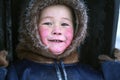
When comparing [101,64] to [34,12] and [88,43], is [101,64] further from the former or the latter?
[34,12]

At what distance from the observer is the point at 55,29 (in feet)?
9.17

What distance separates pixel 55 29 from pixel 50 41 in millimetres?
69

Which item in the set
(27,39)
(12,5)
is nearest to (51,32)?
(27,39)

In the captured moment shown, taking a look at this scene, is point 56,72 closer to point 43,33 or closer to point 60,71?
point 60,71

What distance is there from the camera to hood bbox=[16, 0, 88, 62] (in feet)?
9.12

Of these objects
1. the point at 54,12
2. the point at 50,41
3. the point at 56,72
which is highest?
the point at 54,12

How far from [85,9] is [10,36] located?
17.7 inches

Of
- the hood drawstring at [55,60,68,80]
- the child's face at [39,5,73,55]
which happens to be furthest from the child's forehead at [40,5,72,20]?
the hood drawstring at [55,60,68,80]

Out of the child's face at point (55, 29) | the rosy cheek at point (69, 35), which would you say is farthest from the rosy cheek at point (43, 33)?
the rosy cheek at point (69, 35)

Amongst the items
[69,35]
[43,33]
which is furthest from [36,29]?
[69,35]

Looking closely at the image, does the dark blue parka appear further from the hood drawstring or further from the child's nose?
the child's nose

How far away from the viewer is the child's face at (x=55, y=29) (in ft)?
9.18

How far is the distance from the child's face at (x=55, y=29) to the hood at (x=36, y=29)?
3cm

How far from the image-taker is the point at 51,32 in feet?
9.17
